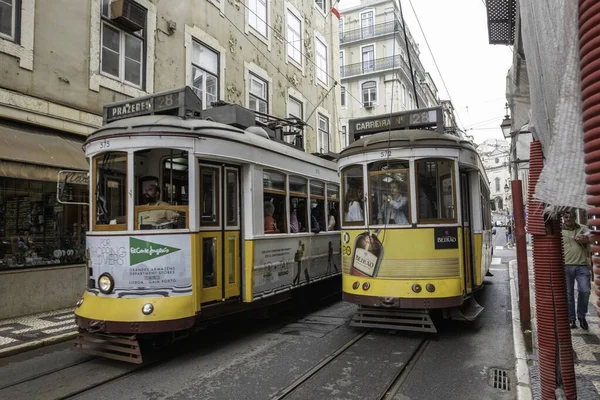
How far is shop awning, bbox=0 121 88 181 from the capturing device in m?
7.80

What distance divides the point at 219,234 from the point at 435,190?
347 cm

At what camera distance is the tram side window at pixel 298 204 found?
8453 mm

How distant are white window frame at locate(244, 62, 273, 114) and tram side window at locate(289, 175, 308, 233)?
743 cm

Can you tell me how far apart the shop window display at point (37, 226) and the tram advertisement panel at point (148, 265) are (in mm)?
3924

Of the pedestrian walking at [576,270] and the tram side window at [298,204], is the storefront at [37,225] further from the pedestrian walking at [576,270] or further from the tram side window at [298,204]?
the pedestrian walking at [576,270]

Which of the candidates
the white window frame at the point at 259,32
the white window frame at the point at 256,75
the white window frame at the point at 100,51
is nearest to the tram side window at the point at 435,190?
the white window frame at the point at 100,51

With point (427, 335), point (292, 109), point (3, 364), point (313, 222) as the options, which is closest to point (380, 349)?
point (427, 335)

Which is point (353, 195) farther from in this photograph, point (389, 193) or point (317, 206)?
point (317, 206)

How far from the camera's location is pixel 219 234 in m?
6.53

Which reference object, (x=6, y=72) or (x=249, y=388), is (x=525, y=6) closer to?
(x=249, y=388)

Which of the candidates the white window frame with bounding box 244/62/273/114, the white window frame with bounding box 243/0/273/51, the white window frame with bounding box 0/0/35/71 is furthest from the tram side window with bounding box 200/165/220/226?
the white window frame with bounding box 243/0/273/51

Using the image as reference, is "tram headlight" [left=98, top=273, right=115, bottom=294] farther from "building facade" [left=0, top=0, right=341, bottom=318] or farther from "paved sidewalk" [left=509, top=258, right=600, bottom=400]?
"paved sidewalk" [left=509, top=258, right=600, bottom=400]

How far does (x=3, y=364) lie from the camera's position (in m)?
5.94

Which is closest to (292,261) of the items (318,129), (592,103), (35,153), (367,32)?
(35,153)
